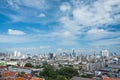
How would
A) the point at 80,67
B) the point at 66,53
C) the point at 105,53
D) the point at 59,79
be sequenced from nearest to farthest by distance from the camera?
the point at 59,79, the point at 80,67, the point at 105,53, the point at 66,53

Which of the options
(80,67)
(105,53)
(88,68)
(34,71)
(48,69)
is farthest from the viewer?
(105,53)

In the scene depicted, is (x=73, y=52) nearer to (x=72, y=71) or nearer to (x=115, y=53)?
(x=115, y=53)

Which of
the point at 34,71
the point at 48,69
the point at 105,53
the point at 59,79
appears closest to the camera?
the point at 59,79

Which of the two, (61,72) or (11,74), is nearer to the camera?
(11,74)

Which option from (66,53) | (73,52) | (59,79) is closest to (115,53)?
(73,52)

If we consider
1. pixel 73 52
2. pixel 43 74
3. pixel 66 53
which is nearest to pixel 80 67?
pixel 43 74

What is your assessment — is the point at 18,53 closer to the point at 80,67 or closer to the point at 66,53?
the point at 66,53

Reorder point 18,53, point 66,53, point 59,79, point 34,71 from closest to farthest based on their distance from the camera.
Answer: point 59,79, point 34,71, point 18,53, point 66,53

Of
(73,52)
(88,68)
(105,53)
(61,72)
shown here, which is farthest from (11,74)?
(73,52)

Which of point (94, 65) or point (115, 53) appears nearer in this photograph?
point (94, 65)
